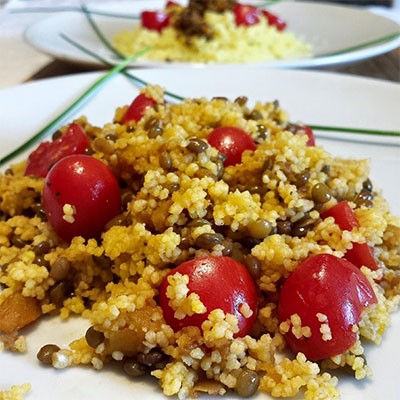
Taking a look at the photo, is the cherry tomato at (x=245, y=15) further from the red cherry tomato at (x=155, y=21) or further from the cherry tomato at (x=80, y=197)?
the cherry tomato at (x=80, y=197)

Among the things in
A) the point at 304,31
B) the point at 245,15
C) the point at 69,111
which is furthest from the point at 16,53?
the point at 304,31

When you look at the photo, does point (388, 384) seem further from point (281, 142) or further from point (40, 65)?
point (40, 65)

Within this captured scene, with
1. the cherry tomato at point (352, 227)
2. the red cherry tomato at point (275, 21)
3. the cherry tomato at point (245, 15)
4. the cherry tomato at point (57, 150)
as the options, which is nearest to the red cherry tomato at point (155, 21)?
the cherry tomato at point (245, 15)

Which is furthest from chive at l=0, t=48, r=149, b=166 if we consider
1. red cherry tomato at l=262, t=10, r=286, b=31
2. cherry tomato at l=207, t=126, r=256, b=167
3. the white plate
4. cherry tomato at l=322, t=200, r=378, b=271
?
red cherry tomato at l=262, t=10, r=286, b=31

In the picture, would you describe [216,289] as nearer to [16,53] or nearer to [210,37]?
[210,37]

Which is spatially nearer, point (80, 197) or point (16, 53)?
point (80, 197)

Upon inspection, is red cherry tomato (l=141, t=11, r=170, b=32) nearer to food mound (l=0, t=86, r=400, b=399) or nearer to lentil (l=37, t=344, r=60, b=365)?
food mound (l=0, t=86, r=400, b=399)

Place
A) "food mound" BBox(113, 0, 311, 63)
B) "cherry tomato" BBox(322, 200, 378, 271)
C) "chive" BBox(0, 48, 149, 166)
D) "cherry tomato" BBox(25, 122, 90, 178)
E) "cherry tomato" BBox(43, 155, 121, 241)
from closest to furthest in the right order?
1. "cherry tomato" BBox(322, 200, 378, 271)
2. "cherry tomato" BBox(43, 155, 121, 241)
3. "cherry tomato" BBox(25, 122, 90, 178)
4. "chive" BBox(0, 48, 149, 166)
5. "food mound" BBox(113, 0, 311, 63)
